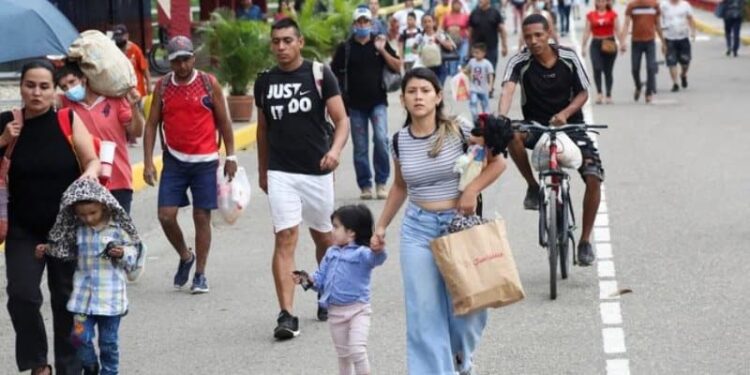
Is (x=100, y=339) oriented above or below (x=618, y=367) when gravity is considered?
above

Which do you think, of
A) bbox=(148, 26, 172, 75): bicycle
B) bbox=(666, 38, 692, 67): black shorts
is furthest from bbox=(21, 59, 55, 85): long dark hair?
bbox=(666, 38, 692, 67): black shorts

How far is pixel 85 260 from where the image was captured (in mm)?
8117

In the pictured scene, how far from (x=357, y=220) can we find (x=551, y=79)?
12.2 feet

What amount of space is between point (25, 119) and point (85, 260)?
80cm

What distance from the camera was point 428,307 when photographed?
299 inches

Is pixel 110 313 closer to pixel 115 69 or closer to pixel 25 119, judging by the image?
pixel 25 119

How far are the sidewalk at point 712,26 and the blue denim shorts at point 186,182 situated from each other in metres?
31.8

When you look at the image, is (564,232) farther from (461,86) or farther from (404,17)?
(404,17)

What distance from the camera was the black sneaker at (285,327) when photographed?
9.76m

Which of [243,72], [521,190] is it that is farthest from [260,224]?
[243,72]

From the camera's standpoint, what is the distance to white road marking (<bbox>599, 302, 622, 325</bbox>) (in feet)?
32.9

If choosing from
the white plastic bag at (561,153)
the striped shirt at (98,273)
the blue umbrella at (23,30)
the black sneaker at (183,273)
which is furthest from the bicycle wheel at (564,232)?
the striped shirt at (98,273)

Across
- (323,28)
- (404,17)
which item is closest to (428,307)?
(323,28)

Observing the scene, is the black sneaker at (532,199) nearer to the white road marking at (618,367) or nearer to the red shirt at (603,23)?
the white road marking at (618,367)
